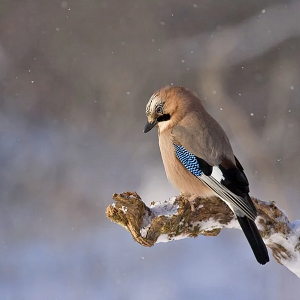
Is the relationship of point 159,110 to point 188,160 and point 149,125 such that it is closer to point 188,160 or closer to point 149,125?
point 149,125

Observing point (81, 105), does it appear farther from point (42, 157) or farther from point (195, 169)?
point (195, 169)

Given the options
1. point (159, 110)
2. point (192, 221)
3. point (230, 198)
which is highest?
point (159, 110)

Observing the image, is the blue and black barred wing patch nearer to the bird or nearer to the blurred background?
the bird

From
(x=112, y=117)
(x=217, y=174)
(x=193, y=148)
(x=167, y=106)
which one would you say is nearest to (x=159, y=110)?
(x=167, y=106)

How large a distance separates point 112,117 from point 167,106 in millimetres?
2249

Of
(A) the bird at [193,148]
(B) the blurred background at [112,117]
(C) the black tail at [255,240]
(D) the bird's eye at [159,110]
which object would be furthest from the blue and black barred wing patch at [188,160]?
Result: (B) the blurred background at [112,117]

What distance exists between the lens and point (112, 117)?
12.5 feet

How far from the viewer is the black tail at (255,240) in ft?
4.38

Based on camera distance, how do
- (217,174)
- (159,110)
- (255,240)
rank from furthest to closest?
(159,110)
(217,174)
(255,240)

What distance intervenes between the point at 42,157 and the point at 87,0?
119cm

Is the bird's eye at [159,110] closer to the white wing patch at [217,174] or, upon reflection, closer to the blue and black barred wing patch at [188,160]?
the blue and black barred wing patch at [188,160]

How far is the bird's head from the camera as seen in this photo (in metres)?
1.58

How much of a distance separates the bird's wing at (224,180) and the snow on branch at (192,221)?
0.22 ft

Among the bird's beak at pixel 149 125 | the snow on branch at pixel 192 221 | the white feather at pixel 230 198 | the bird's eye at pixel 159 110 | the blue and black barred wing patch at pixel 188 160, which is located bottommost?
the snow on branch at pixel 192 221
